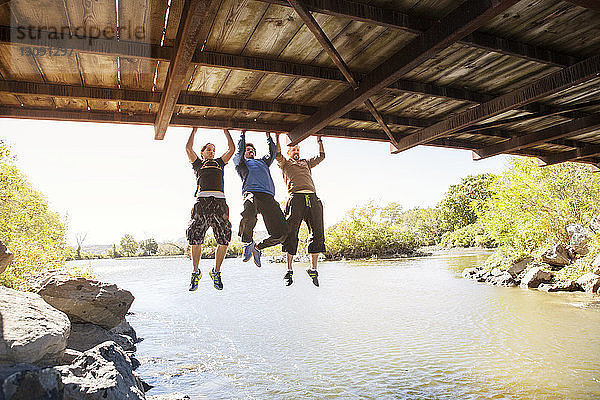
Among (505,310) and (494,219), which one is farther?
(494,219)

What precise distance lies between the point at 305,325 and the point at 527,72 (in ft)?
53.7

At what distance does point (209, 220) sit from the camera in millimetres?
4766

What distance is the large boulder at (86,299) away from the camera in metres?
11.6

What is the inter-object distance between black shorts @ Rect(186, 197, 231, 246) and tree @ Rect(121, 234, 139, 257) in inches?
2891

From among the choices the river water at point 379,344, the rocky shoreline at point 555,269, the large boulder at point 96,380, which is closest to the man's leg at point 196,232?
the large boulder at point 96,380

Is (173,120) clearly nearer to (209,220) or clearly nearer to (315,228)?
(209,220)

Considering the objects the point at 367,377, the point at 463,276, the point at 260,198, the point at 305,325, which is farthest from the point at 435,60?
the point at 463,276

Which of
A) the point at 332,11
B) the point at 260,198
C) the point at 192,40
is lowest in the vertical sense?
the point at 260,198

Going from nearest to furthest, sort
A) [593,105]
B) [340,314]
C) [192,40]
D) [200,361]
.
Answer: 1. [192,40]
2. [593,105]
3. [200,361]
4. [340,314]

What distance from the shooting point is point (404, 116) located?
221 inches

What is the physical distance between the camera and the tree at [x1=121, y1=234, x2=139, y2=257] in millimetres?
73875

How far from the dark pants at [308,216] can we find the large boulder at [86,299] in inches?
347

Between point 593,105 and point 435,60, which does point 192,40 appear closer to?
point 435,60

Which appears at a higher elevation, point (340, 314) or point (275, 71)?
point (275, 71)
